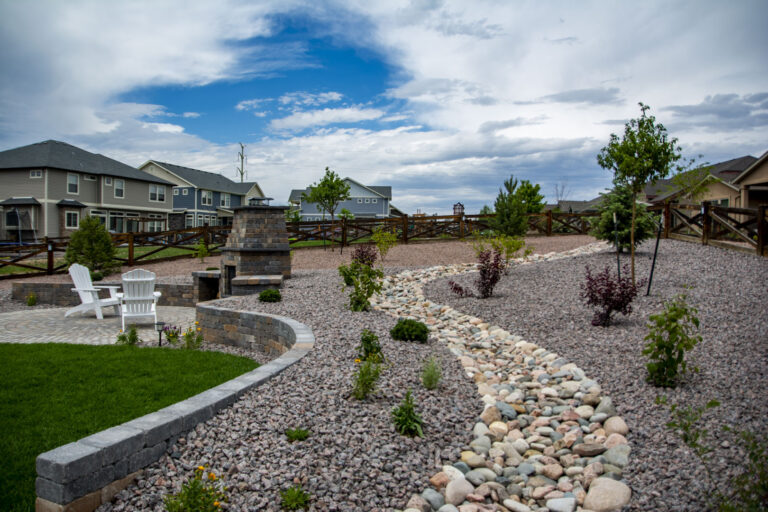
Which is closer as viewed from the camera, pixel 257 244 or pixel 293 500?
pixel 293 500

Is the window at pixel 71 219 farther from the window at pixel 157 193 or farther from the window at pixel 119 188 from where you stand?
the window at pixel 157 193

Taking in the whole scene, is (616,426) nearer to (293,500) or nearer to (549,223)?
(293,500)

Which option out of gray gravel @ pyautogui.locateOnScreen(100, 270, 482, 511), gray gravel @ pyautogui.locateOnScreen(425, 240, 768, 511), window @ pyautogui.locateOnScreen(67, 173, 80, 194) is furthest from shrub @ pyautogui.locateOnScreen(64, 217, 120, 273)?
window @ pyautogui.locateOnScreen(67, 173, 80, 194)

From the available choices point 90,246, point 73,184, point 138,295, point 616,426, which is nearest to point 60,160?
point 73,184

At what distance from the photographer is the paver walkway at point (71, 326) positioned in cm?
762

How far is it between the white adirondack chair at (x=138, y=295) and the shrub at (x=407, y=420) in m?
6.68

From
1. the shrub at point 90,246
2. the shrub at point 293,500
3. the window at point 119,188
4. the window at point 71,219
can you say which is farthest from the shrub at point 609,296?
the window at point 119,188

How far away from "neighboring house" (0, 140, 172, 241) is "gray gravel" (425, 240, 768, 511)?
25.1 m

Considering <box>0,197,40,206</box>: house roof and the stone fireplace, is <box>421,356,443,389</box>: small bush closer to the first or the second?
the stone fireplace

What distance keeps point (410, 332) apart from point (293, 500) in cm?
343

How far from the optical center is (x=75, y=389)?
4.55m

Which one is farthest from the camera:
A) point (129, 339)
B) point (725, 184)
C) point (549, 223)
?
point (725, 184)

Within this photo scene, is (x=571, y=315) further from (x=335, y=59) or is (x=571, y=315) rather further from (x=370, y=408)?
(x=335, y=59)

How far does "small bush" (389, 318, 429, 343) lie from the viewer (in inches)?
235
